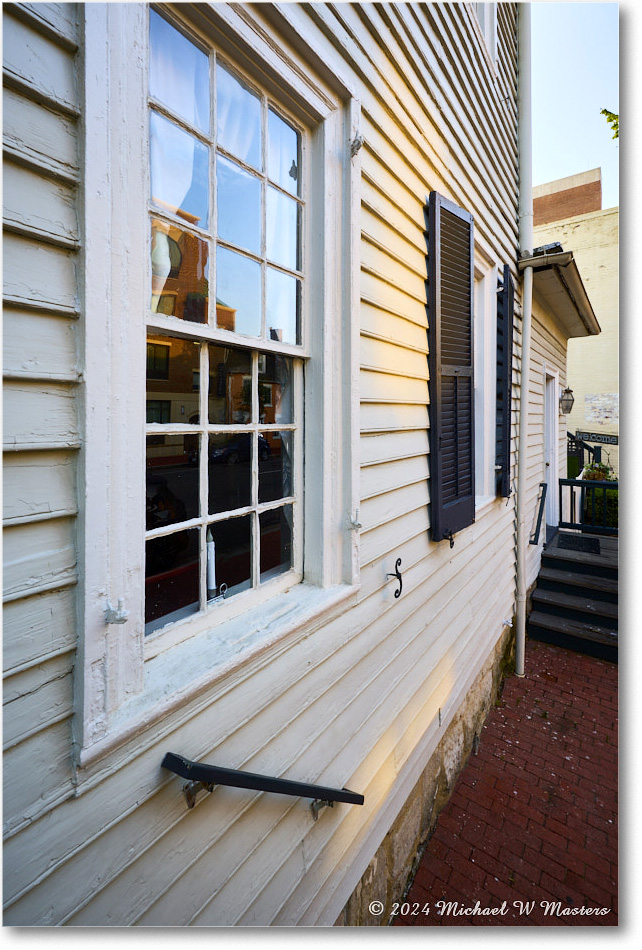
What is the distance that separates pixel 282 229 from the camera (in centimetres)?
→ 159

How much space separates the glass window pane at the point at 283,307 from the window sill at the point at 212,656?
3.09ft

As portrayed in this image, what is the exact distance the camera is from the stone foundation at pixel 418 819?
6.72 ft

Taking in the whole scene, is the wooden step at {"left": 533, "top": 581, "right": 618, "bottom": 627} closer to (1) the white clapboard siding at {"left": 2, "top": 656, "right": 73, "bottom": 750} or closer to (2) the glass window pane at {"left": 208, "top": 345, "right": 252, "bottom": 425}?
(2) the glass window pane at {"left": 208, "top": 345, "right": 252, "bottom": 425}

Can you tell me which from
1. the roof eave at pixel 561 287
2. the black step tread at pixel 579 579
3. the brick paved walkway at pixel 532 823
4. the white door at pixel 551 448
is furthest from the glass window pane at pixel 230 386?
the white door at pixel 551 448

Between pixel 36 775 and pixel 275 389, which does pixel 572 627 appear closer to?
pixel 275 389

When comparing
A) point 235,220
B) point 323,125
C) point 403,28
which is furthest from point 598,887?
point 403,28

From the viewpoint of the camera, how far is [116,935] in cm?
105

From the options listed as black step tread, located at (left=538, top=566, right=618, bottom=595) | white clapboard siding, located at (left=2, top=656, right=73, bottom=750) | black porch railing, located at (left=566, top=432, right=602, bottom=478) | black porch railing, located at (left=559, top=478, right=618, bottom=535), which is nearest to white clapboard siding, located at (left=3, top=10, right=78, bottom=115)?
white clapboard siding, located at (left=2, top=656, right=73, bottom=750)

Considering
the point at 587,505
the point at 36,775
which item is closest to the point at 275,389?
the point at 36,775

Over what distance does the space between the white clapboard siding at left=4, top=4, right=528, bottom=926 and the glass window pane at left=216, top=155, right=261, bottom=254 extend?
1.54 feet

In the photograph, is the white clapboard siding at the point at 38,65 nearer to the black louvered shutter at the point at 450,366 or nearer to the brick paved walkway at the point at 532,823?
the black louvered shutter at the point at 450,366

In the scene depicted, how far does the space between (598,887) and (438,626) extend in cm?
146

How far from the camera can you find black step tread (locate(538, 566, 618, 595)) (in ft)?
16.2

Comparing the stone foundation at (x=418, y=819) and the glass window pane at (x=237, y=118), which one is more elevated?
the glass window pane at (x=237, y=118)
